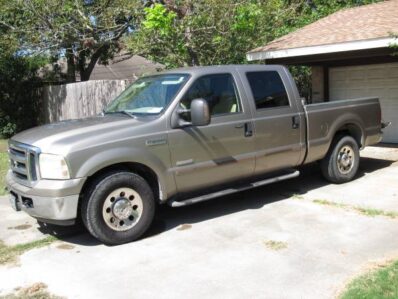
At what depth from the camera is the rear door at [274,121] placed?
21.9ft

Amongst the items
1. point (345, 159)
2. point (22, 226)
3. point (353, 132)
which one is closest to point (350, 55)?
point (353, 132)

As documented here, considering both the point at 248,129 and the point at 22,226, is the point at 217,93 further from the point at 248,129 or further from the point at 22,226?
the point at 22,226

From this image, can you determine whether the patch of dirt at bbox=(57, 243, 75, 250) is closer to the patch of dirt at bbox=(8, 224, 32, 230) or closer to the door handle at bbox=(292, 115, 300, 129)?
the patch of dirt at bbox=(8, 224, 32, 230)

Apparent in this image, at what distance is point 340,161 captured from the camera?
26.1 feet

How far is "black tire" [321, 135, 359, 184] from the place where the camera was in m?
7.85

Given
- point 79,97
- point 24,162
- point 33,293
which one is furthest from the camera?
point 79,97

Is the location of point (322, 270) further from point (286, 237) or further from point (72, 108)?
point (72, 108)

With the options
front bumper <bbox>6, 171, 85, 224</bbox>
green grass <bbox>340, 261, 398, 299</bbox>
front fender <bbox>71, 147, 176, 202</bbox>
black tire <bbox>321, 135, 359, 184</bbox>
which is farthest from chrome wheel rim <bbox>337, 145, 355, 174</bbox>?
front bumper <bbox>6, 171, 85, 224</bbox>

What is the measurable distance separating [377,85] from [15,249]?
10.0m

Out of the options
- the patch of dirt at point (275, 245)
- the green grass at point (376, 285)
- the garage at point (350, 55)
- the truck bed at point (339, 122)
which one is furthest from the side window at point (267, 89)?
the garage at point (350, 55)

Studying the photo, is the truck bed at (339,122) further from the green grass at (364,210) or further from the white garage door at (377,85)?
the white garage door at (377,85)

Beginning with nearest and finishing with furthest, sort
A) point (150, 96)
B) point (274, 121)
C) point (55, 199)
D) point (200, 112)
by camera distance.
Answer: point (55, 199) → point (200, 112) → point (150, 96) → point (274, 121)

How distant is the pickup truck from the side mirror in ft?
0.04

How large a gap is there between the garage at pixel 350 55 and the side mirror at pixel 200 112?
5.80 meters
